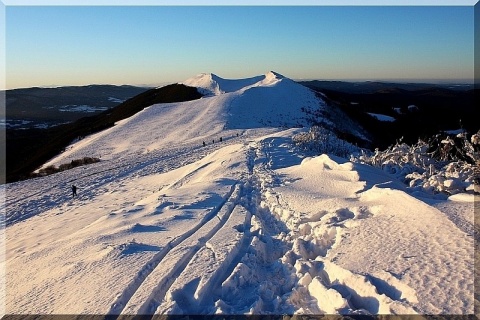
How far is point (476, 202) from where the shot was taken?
6344mm

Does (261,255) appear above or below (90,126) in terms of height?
below

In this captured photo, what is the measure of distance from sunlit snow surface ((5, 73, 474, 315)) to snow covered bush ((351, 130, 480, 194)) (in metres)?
0.67

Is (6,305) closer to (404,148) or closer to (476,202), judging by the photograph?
(476,202)

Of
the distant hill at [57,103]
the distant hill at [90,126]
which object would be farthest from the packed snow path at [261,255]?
the distant hill at [57,103]

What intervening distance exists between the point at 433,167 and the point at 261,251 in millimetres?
4980

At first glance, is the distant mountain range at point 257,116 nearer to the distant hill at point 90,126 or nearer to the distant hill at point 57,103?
the distant hill at point 90,126

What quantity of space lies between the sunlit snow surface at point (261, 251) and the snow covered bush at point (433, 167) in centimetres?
67

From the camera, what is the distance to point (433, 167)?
29.1ft

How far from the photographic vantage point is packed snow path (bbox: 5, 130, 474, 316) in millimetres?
4617

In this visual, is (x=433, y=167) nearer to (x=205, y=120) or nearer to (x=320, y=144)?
(x=320, y=144)

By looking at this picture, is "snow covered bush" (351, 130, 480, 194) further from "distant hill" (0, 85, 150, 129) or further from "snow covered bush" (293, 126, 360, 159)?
"distant hill" (0, 85, 150, 129)

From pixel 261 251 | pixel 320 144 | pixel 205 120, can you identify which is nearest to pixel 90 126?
pixel 205 120

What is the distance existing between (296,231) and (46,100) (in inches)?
6835

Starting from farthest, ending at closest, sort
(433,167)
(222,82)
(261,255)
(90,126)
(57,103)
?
(57,103) < (222,82) < (90,126) < (433,167) < (261,255)
